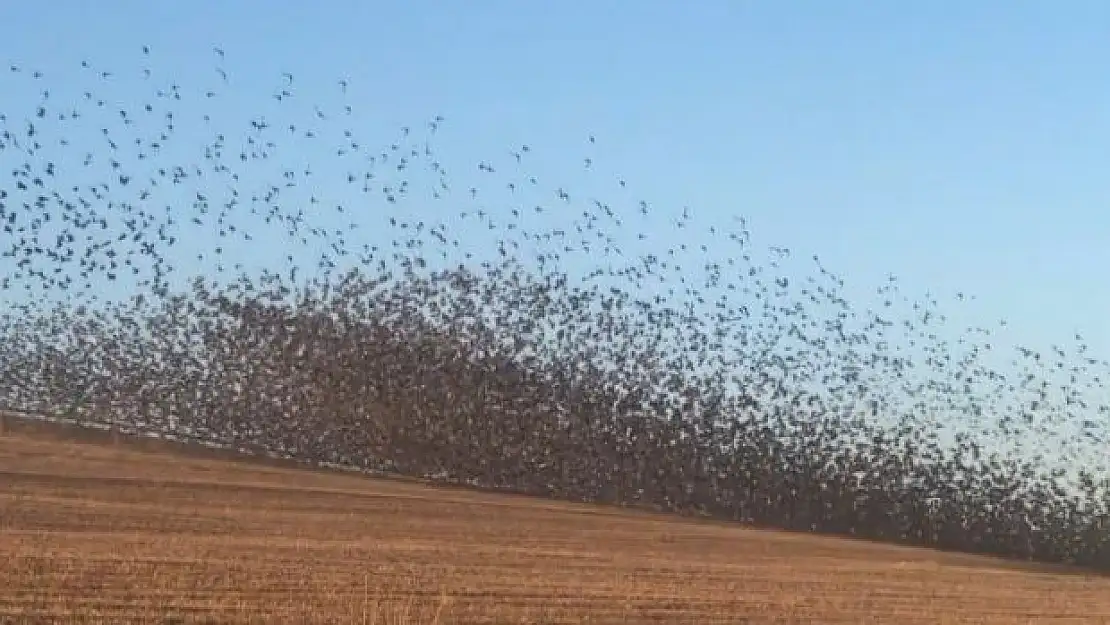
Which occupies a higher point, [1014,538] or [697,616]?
[1014,538]

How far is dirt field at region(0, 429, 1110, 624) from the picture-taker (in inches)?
693

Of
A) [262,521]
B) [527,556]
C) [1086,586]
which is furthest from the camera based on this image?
[1086,586]

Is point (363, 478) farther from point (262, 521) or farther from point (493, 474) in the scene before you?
point (262, 521)

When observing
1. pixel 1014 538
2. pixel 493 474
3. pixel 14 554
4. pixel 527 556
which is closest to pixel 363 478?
pixel 493 474

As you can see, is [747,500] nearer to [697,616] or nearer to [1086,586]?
[1086,586]

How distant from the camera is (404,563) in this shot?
76.9 feet

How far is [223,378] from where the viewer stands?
46094 millimetres

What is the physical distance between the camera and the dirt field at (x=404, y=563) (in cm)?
1761

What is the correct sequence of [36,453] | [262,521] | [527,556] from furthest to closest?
[36,453] → [262,521] → [527,556]

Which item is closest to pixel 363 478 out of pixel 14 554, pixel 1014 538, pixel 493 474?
pixel 493 474

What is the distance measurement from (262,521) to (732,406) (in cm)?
1740

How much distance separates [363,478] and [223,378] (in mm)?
4175

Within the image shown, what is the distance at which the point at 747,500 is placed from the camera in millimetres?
45969

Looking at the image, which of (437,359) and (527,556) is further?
(437,359)
